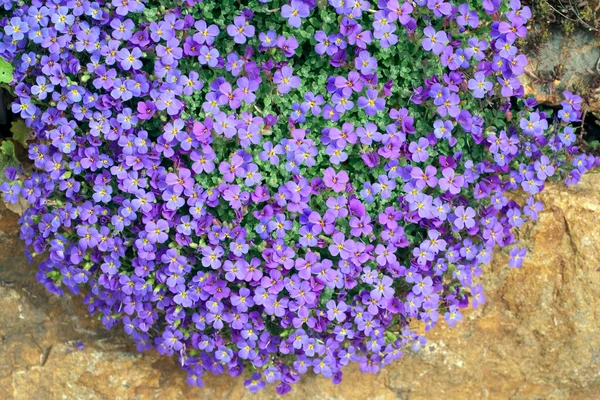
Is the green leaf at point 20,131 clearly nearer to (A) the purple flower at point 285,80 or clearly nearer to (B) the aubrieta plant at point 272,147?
(B) the aubrieta plant at point 272,147

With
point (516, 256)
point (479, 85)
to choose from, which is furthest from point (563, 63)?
point (516, 256)

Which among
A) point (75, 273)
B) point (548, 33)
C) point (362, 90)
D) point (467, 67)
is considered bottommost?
point (75, 273)

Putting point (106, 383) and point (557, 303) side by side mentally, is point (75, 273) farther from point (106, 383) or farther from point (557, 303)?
point (557, 303)

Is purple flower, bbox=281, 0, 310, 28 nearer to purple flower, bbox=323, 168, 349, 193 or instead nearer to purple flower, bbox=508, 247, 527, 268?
purple flower, bbox=323, 168, 349, 193

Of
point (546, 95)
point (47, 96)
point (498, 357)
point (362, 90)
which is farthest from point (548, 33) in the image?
point (47, 96)

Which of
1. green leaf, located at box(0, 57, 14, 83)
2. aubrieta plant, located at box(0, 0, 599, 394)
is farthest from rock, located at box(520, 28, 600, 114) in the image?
green leaf, located at box(0, 57, 14, 83)
